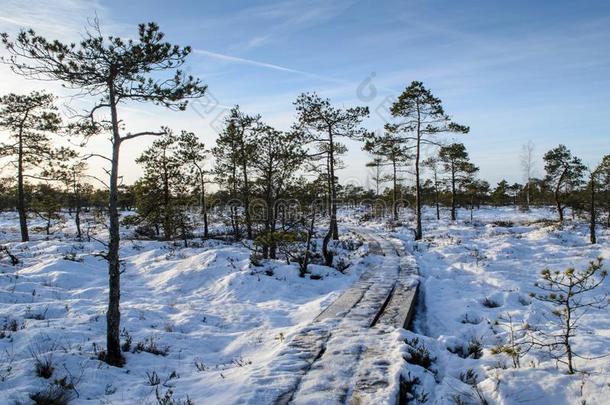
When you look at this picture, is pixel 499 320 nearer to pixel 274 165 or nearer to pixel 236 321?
pixel 236 321

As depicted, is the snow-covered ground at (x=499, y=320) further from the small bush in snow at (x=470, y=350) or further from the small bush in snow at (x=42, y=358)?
the small bush in snow at (x=42, y=358)

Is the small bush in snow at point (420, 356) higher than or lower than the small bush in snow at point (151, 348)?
higher

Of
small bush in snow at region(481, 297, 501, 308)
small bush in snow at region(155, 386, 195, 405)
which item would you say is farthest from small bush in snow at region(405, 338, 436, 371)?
small bush in snow at region(481, 297, 501, 308)

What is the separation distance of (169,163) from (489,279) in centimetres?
2312

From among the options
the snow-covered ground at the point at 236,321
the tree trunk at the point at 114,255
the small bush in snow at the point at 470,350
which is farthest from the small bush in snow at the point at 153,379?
the small bush in snow at the point at 470,350

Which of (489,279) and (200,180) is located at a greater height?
(200,180)

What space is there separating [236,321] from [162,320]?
1994 millimetres

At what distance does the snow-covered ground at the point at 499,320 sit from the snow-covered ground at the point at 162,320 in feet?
10.1

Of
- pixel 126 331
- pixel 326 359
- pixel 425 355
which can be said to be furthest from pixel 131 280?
pixel 425 355

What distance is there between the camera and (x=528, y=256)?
17.2m

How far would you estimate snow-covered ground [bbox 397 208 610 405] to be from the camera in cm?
487

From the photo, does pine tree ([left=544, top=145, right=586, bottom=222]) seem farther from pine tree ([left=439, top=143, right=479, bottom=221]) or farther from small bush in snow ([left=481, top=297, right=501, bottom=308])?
small bush in snow ([left=481, top=297, right=501, bottom=308])

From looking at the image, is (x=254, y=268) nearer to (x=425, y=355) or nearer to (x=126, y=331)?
(x=126, y=331)

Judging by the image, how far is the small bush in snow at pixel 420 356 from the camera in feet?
20.7
